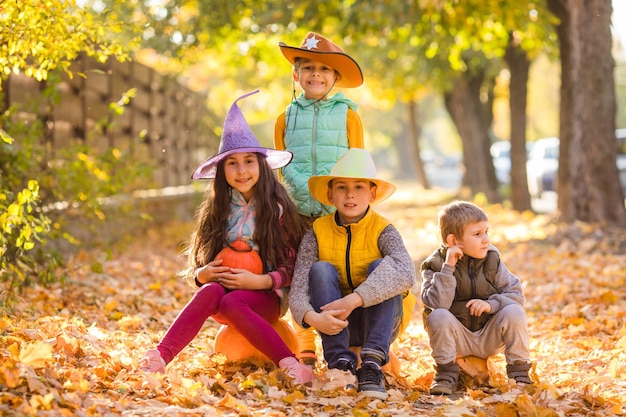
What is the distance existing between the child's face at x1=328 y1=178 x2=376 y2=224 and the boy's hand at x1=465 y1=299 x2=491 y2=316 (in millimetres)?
786

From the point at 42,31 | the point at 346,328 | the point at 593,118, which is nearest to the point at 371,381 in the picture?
the point at 346,328

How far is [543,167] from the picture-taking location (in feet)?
78.7

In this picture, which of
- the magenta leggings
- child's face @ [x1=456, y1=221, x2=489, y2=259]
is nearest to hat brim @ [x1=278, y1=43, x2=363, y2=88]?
child's face @ [x1=456, y1=221, x2=489, y2=259]

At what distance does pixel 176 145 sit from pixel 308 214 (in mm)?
10932

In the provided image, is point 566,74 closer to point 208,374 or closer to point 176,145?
point 176,145

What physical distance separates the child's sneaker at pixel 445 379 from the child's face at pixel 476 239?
62 cm

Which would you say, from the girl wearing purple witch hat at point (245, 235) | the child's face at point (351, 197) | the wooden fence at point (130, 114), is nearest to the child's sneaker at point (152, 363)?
the girl wearing purple witch hat at point (245, 235)

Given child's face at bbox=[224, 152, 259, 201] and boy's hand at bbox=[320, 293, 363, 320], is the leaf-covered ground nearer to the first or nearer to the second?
boy's hand at bbox=[320, 293, 363, 320]

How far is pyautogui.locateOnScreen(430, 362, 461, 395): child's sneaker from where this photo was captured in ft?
14.4

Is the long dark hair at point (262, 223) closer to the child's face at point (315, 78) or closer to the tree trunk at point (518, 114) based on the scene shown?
the child's face at point (315, 78)

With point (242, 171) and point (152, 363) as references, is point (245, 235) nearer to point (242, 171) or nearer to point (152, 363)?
point (242, 171)

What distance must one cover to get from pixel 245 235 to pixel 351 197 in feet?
2.19

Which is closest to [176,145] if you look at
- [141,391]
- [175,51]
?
[175,51]

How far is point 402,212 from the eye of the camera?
69.0 feet
